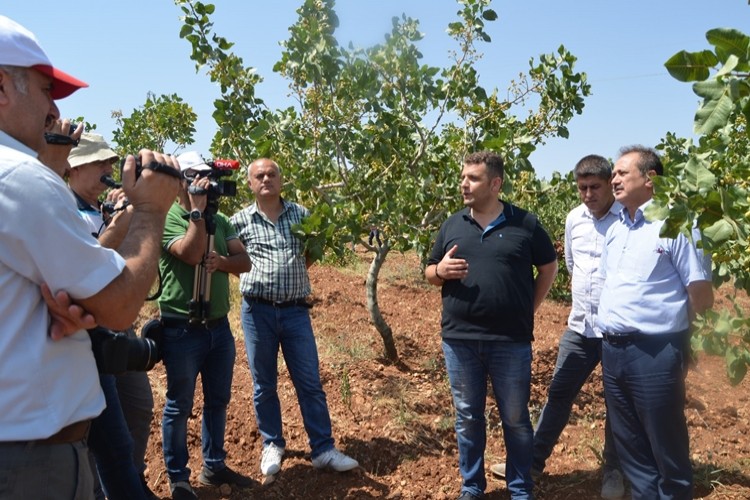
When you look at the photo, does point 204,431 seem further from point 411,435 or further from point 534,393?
point 534,393

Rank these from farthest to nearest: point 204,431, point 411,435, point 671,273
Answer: point 411,435 → point 204,431 → point 671,273

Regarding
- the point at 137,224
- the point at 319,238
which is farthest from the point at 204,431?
the point at 137,224

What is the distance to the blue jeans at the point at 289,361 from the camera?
409cm

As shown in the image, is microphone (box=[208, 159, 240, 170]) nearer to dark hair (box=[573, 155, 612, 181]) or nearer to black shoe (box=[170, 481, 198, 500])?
black shoe (box=[170, 481, 198, 500])

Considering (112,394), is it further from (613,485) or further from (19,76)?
(613,485)

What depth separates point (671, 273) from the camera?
124 inches

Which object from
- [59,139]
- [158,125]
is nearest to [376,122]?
[59,139]

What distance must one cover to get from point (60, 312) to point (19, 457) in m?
0.34

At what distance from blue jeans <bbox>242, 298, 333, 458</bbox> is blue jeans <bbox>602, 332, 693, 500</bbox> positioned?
1.75 m

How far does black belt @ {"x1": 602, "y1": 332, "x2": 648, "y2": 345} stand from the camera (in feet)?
10.4

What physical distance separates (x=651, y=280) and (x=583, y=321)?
2.71 feet

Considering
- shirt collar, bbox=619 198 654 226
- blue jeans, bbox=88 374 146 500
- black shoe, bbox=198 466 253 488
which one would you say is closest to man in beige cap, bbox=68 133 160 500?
blue jeans, bbox=88 374 146 500

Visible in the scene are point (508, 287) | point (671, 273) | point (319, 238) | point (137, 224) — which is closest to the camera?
point (137, 224)

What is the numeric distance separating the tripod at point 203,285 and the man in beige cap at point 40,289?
6.00ft
